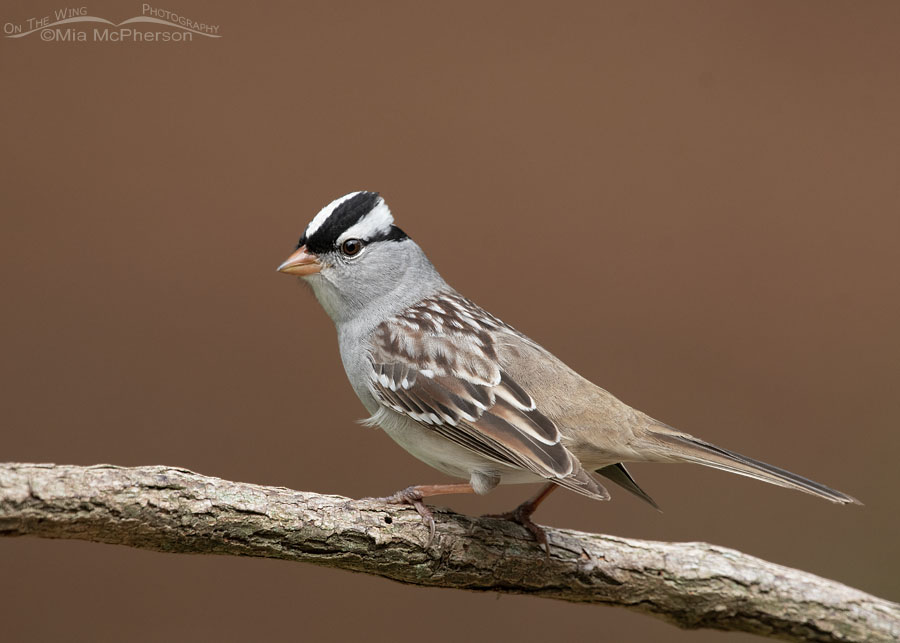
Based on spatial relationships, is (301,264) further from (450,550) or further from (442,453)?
(450,550)

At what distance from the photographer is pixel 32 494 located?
58.6 inches

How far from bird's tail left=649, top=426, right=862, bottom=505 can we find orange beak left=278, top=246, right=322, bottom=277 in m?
0.95

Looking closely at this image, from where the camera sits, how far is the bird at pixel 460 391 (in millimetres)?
1794

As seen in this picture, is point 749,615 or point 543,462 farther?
point 749,615

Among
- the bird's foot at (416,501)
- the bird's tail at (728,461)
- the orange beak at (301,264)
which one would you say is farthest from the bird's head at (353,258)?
the bird's tail at (728,461)

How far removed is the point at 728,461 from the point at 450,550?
2.15 ft

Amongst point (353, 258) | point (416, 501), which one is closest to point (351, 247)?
point (353, 258)

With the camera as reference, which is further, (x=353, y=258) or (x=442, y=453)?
(x=353, y=258)

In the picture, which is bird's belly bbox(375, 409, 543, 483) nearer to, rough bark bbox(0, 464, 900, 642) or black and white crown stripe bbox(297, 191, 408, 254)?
rough bark bbox(0, 464, 900, 642)

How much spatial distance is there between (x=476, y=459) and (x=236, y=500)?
531 millimetres

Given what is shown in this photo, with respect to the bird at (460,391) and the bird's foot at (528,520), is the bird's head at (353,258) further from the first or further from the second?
the bird's foot at (528,520)

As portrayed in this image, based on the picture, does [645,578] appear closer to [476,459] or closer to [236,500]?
[476,459]

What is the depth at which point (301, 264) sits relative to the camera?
2.14 m

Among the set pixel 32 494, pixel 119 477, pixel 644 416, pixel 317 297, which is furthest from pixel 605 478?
pixel 32 494
